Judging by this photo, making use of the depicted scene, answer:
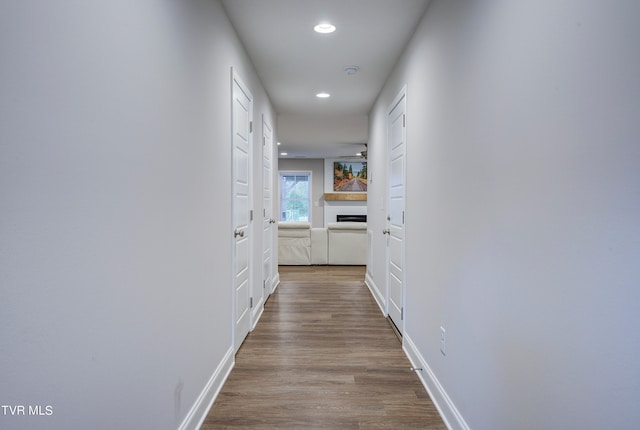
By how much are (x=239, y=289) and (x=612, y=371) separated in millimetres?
2486

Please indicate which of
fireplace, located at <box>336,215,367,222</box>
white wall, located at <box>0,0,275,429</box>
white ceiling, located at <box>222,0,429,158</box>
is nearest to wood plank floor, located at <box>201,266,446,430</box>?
white wall, located at <box>0,0,275,429</box>

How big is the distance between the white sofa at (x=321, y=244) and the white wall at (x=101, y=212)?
5.31 metres

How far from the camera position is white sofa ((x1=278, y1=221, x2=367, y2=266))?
7305mm

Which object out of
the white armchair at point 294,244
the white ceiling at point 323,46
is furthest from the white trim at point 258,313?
the white armchair at point 294,244

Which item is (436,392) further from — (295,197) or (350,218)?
(295,197)

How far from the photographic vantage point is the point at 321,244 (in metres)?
7.35

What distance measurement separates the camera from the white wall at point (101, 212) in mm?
828

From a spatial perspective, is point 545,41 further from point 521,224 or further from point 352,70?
point 352,70

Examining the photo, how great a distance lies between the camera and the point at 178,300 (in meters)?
1.73

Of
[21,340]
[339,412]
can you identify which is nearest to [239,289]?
[339,412]

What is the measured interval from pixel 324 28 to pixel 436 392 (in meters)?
2.60

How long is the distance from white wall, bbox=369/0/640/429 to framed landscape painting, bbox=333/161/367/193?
9.51m

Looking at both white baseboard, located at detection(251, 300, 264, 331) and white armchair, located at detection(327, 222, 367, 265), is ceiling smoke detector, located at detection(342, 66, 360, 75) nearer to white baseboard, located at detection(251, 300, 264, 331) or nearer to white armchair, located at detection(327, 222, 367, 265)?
white baseboard, located at detection(251, 300, 264, 331)

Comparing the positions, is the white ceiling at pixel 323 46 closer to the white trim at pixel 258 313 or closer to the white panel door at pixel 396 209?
the white panel door at pixel 396 209
